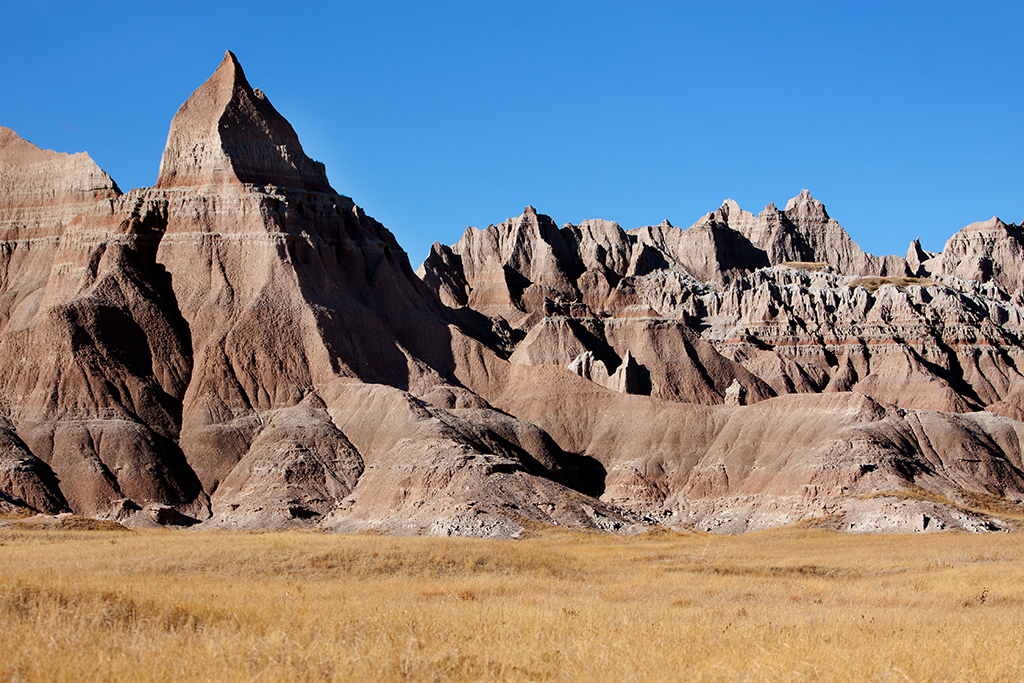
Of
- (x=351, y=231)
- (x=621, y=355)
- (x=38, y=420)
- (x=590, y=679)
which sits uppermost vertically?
(x=351, y=231)

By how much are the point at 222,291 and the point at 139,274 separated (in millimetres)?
7069

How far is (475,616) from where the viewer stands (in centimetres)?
2256

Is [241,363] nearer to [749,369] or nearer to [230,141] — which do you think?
[230,141]

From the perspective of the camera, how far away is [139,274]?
9938cm

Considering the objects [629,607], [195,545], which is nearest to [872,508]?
[195,545]

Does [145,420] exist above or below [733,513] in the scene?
above

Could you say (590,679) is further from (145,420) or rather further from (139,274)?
(139,274)

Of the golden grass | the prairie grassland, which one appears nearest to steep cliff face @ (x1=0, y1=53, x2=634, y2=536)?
the prairie grassland

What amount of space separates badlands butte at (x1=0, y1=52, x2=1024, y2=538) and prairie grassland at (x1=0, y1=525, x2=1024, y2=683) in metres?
23.8

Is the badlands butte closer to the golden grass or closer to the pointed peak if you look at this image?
the pointed peak

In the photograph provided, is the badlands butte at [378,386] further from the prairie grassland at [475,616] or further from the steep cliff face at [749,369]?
the prairie grassland at [475,616]

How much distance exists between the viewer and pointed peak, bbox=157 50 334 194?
351ft

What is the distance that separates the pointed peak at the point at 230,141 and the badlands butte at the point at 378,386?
225mm

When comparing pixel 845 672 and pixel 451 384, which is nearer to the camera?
pixel 845 672
